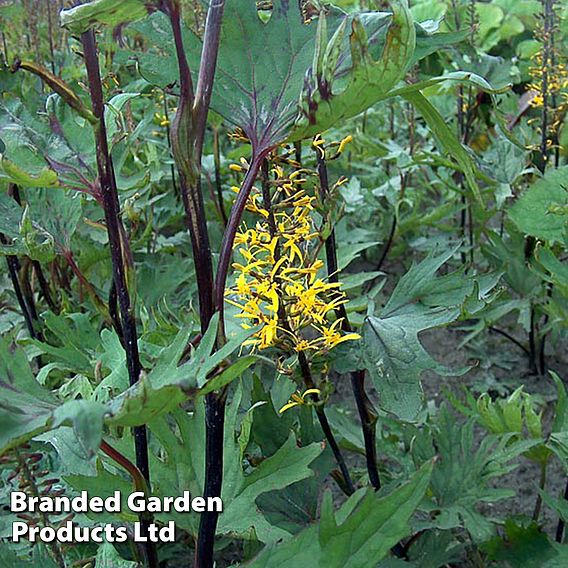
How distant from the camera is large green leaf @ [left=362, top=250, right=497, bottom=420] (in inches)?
36.1

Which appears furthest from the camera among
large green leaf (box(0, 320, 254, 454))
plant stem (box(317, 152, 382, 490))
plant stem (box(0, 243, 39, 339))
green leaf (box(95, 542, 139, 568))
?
plant stem (box(0, 243, 39, 339))

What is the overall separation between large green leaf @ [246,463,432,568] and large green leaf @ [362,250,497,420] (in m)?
0.25

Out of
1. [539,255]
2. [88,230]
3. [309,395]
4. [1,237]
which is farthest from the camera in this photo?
[88,230]

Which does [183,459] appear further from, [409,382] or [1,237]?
[1,237]

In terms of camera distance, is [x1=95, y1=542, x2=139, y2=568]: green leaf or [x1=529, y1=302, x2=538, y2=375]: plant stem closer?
[x1=95, y1=542, x2=139, y2=568]: green leaf

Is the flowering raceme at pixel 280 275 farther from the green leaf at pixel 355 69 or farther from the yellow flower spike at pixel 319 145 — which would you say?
the green leaf at pixel 355 69

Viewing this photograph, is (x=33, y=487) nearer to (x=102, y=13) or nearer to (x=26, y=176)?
(x=26, y=176)

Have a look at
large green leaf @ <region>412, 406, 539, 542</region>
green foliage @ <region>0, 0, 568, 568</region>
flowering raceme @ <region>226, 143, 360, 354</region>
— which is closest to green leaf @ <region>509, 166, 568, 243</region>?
green foliage @ <region>0, 0, 568, 568</region>

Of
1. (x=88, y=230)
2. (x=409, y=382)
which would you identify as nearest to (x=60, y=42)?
(x=88, y=230)

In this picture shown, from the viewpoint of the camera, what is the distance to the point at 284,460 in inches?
33.6

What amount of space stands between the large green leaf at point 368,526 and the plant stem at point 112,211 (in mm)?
246

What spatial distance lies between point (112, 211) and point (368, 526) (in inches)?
14.7

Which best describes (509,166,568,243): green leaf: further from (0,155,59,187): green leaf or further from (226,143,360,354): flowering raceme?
(0,155,59,187): green leaf

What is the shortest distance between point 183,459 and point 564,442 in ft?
1.65
